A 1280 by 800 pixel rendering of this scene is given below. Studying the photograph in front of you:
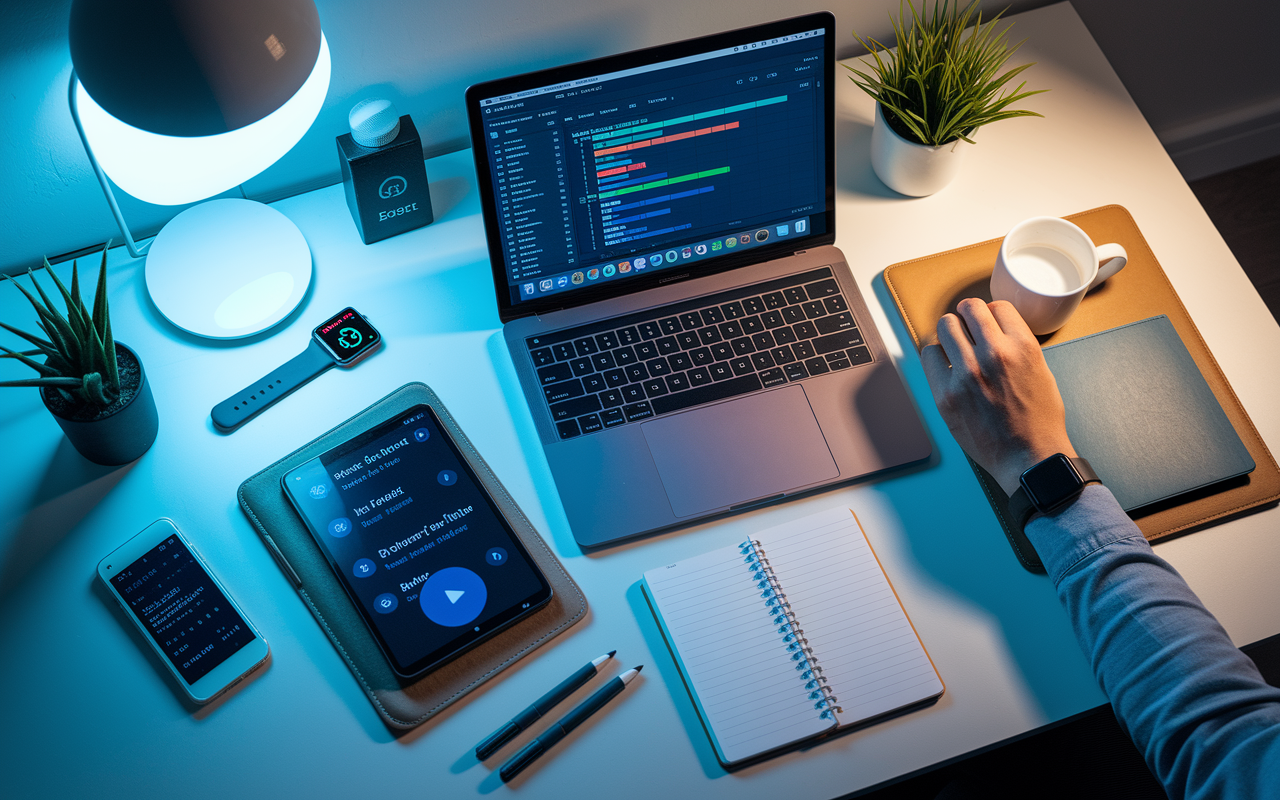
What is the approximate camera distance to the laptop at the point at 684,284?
3.31ft

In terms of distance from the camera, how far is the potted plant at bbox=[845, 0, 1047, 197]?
113 centimetres

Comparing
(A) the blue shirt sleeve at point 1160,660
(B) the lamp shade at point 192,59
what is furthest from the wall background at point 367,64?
(A) the blue shirt sleeve at point 1160,660

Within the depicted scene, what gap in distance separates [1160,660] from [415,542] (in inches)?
29.4

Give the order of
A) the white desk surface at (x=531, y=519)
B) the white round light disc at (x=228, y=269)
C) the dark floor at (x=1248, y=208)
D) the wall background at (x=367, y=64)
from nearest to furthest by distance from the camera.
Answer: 1. the white desk surface at (x=531, y=519)
2. the wall background at (x=367, y=64)
3. the white round light disc at (x=228, y=269)
4. the dark floor at (x=1248, y=208)

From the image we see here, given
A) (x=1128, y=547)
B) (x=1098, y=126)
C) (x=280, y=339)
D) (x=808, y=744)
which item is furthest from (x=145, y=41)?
(x=1098, y=126)

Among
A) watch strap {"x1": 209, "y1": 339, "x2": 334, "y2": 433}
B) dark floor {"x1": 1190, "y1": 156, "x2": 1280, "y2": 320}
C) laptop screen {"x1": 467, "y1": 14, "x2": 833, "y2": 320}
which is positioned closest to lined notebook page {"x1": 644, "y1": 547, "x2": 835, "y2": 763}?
laptop screen {"x1": 467, "y1": 14, "x2": 833, "y2": 320}

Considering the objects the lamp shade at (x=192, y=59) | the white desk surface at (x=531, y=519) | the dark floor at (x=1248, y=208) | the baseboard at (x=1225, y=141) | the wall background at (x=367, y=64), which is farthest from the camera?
the dark floor at (x=1248, y=208)

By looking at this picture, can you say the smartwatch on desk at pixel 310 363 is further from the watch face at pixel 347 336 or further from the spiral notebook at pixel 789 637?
the spiral notebook at pixel 789 637

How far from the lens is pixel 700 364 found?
109 cm

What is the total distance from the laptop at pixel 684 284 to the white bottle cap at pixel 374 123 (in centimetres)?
16

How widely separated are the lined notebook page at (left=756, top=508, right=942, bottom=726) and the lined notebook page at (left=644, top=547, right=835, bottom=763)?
0.12ft

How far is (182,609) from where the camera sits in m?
0.94

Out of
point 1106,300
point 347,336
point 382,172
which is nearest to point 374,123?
point 382,172

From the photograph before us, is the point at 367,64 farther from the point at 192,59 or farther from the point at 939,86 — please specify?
the point at 939,86
